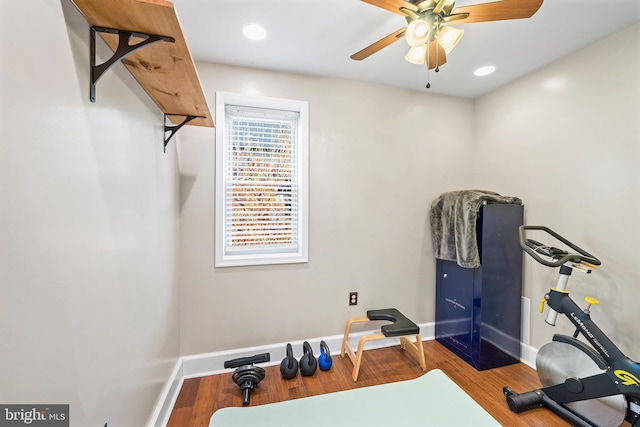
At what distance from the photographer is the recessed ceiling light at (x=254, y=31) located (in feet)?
5.63

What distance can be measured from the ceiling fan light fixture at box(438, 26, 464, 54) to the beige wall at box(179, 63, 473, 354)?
3.47 feet

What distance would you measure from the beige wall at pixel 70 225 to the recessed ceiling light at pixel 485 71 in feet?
8.57

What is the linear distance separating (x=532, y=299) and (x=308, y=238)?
2073mm

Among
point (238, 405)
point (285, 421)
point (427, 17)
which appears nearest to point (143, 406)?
point (238, 405)

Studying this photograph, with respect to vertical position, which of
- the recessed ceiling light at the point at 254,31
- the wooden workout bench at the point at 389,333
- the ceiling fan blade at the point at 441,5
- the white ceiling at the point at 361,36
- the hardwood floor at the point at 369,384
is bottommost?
the hardwood floor at the point at 369,384

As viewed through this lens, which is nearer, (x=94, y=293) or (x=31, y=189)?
(x=31, y=189)

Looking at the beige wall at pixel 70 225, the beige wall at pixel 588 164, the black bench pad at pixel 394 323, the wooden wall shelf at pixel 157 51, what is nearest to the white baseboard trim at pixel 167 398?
the beige wall at pixel 70 225

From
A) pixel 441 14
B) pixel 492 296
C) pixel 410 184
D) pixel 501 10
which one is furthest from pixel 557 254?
pixel 441 14

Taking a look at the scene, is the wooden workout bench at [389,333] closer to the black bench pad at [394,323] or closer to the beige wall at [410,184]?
the black bench pad at [394,323]

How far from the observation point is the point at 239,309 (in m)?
2.21

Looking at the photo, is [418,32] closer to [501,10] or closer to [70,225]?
[501,10]

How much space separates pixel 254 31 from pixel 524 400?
311 centimetres

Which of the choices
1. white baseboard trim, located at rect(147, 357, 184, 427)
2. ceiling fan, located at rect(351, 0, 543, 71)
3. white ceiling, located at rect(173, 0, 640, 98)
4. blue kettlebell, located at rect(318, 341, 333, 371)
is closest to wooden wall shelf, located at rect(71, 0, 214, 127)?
white ceiling, located at rect(173, 0, 640, 98)

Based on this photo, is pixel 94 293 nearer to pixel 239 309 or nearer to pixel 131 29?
pixel 131 29
